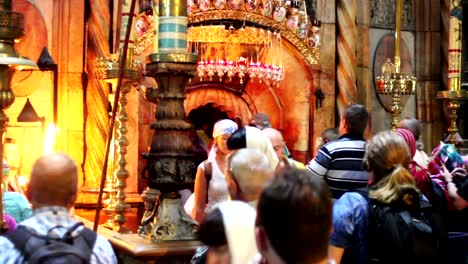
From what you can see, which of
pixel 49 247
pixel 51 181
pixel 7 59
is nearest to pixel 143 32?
pixel 7 59

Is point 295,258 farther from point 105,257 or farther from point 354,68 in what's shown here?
point 354,68

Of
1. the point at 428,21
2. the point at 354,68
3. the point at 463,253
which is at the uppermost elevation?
the point at 428,21

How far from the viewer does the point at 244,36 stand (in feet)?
32.1

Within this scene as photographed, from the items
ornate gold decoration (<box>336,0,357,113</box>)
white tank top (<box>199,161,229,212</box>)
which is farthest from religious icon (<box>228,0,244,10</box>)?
white tank top (<box>199,161,229,212</box>)

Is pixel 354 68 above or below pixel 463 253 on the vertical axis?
above

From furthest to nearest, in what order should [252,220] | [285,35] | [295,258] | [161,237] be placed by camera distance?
1. [285,35]
2. [161,237]
3. [252,220]
4. [295,258]

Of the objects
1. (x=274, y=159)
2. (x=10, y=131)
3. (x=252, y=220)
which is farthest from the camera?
(x=10, y=131)

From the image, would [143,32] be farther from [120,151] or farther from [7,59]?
[7,59]

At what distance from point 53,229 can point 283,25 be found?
7.65 meters

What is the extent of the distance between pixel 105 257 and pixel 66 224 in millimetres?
210

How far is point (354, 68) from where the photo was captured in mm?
10797

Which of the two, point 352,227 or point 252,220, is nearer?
point 252,220

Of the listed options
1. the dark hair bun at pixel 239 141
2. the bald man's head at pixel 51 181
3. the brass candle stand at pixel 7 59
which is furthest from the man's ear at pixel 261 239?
the brass candle stand at pixel 7 59

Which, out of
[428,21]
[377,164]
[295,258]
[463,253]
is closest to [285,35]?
[428,21]
